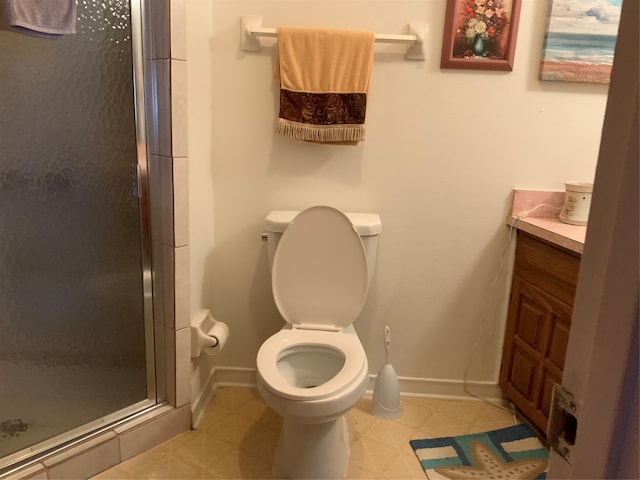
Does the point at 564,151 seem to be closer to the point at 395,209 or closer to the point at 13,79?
the point at 395,209

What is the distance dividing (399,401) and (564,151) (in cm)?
123

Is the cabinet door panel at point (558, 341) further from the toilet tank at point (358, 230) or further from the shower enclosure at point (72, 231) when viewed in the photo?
the shower enclosure at point (72, 231)

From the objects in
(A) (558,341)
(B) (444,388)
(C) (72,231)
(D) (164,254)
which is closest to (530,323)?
(A) (558,341)

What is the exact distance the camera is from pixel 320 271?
1.84 m

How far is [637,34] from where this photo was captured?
14.7 inches

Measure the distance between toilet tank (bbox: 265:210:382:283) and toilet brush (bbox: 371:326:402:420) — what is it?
1.25ft

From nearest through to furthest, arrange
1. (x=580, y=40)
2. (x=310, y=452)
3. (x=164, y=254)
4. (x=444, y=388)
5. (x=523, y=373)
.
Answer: (x=310, y=452) → (x=164, y=254) → (x=580, y=40) → (x=523, y=373) → (x=444, y=388)

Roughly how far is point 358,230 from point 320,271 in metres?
0.21

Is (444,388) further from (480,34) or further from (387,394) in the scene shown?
(480,34)

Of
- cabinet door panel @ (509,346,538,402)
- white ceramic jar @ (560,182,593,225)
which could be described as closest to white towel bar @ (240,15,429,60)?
white ceramic jar @ (560,182,593,225)

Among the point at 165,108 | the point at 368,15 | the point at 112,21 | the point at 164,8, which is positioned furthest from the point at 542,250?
the point at 112,21

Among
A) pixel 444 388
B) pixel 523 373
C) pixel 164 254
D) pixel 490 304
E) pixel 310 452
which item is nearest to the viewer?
pixel 310 452

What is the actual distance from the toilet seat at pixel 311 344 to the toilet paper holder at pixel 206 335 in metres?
0.28

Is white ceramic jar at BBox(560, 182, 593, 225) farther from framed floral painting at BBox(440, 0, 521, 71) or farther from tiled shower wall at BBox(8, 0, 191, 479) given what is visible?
tiled shower wall at BBox(8, 0, 191, 479)
